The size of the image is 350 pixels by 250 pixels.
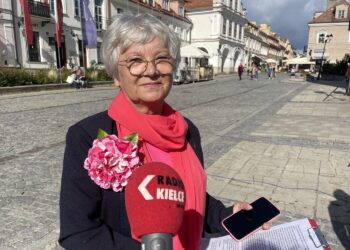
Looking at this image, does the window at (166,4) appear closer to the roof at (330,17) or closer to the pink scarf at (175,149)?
the roof at (330,17)

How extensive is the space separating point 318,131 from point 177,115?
699cm

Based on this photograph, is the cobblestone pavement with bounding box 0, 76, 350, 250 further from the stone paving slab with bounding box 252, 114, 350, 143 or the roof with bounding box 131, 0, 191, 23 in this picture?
the roof with bounding box 131, 0, 191, 23

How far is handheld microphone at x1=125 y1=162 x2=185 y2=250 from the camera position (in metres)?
0.75

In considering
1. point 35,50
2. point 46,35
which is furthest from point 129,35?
point 46,35

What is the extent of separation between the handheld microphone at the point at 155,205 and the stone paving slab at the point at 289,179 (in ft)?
9.26

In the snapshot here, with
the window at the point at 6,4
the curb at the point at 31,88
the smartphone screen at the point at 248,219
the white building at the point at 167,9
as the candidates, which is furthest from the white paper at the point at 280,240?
the white building at the point at 167,9

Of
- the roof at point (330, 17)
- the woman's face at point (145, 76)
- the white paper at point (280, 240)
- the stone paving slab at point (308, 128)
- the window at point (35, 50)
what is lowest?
the stone paving slab at point (308, 128)

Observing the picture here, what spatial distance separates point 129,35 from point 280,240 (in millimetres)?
1292

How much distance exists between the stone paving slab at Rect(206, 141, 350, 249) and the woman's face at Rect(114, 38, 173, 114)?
2.55 meters

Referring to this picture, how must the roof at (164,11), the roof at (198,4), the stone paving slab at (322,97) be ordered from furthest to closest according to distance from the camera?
the roof at (198,4)
the roof at (164,11)
the stone paving slab at (322,97)

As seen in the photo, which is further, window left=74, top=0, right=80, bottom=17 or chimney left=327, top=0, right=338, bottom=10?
chimney left=327, top=0, right=338, bottom=10

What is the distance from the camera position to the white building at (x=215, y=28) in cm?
4506

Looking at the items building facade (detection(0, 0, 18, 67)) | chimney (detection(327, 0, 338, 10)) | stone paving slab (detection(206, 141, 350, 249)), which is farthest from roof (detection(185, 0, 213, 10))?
stone paving slab (detection(206, 141, 350, 249))

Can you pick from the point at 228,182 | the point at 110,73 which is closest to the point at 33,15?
the point at 228,182
